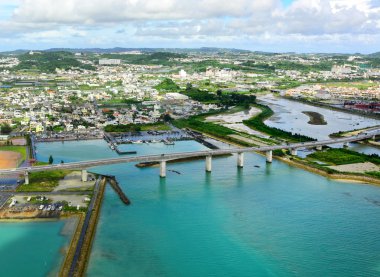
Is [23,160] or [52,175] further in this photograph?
[23,160]

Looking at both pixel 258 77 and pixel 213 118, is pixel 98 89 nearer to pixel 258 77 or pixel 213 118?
pixel 213 118

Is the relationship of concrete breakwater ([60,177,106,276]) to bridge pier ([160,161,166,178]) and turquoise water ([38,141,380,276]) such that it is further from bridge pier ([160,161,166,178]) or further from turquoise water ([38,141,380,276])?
bridge pier ([160,161,166,178])

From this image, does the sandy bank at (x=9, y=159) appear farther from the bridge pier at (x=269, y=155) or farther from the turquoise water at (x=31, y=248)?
the bridge pier at (x=269, y=155)

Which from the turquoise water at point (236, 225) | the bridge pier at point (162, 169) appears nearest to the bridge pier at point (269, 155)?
the turquoise water at point (236, 225)

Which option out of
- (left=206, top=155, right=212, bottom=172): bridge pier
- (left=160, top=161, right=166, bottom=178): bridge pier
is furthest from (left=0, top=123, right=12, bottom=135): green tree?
(left=206, top=155, right=212, bottom=172): bridge pier

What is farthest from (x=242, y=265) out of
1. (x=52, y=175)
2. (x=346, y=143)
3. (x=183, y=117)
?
(x=183, y=117)

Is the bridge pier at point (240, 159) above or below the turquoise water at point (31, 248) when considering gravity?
above
